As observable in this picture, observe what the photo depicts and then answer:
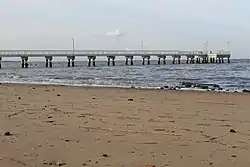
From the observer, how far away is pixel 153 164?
432cm

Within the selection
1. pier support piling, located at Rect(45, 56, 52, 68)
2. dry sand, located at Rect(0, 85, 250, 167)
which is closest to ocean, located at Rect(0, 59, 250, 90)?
dry sand, located at Rect(0, 85, 250, 167)

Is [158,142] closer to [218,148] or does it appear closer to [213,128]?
[218,148]

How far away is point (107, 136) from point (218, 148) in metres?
1.50

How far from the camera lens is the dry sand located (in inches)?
177

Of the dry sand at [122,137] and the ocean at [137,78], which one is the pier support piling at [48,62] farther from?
the dry sand at [122,137]

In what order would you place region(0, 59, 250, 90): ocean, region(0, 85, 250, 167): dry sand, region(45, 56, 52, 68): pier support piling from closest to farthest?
region(0, 85, 250, 167): dry sand < region(0, 59, 250, 90): ocean < region(45, 56, 52, 68): pier support piling

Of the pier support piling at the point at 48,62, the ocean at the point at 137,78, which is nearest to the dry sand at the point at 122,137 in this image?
the ocean at the point at 137,78

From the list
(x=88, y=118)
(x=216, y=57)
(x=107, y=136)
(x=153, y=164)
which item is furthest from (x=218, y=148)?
(x=216, y=57)

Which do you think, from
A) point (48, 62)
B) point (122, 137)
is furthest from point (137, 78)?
point (48, 62)

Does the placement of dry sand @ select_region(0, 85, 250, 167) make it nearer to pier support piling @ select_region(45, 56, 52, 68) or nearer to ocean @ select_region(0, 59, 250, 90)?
ocean @ select_region(0, 59, 250, 90)

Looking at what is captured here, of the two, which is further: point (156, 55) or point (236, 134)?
point (156, 55)

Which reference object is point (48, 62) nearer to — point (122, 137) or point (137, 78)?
point (137, 78)

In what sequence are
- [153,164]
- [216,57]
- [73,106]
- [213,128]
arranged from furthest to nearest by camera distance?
1. [216,57]
2. [73,106]
3. [213,128]
4. [153,164]

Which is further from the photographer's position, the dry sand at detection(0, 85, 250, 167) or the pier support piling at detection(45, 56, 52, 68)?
the pier support piling at detection(45, 56, 52, 68)
